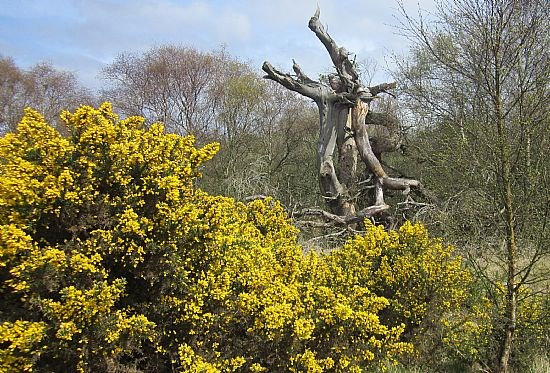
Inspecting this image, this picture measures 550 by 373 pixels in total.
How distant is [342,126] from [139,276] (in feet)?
33.0

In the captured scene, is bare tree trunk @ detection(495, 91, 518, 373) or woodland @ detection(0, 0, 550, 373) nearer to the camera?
woodland @ detection(0, 0, 550, 373)

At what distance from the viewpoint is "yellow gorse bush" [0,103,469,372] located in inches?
129

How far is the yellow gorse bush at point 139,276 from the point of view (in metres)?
3.28

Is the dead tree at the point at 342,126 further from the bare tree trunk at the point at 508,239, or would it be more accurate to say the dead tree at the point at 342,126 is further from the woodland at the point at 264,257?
the bare tree trunk at the point at 508,239

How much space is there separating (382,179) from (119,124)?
942cm

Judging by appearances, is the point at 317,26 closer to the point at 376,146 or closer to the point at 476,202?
the point at 376,146

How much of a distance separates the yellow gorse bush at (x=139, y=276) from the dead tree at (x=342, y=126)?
27.0 feet

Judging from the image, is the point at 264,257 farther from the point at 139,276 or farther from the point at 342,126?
the point at 342,126

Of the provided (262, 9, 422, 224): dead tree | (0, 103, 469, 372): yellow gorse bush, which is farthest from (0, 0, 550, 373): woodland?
(262, 9, 422, 224): dead tree

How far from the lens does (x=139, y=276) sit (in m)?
3.66

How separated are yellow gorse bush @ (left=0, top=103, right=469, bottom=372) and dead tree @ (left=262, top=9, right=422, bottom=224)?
824cm

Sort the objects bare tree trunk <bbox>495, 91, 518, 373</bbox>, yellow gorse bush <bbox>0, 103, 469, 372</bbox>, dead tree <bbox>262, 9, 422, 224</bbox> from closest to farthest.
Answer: yellow gorse bush <bbox>0, 103, 469, 372</bbox> < bare tree trunk <bbox>495, 91, 518, 373</bbox> < dead tree <bbox>262, 9, 422, 224</bbox>

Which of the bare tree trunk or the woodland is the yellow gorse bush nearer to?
the woodland

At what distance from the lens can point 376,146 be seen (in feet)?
46.9
